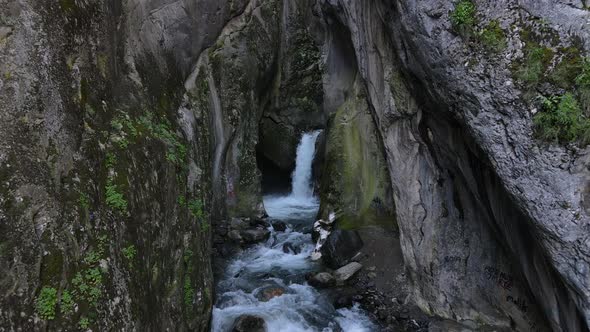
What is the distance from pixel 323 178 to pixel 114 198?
10.0 meters

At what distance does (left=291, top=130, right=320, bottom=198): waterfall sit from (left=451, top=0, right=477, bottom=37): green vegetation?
13.7 metres

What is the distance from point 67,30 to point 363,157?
33.5 feet

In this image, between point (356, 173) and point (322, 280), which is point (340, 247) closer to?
point (322, 280)

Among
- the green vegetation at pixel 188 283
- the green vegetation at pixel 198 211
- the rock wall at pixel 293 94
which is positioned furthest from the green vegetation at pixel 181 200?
the rock wall at pixel 293 94

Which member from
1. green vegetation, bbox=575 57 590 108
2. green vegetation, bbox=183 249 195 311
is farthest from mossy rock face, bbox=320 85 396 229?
green vegetation, bbox=575 57 590 108

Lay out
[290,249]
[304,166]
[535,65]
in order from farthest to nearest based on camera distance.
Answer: [304,166], [290,249], [535,65]

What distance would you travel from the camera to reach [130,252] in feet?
21.9

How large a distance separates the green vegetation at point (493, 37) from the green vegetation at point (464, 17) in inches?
8.7

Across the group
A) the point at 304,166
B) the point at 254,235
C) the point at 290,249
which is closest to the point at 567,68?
the point at 290,249

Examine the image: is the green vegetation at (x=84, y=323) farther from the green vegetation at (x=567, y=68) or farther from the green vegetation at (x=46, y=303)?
the green vegetation at (x=567, y=68)

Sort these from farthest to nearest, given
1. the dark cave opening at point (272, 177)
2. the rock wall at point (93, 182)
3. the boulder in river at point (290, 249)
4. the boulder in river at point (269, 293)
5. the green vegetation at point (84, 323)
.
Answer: the dark cave opening at point (272, 177) → the boulder in river at point (290, 249) → the boulder in river at point (269, 293) → the green vegetation at point (84, 323) → the rock wall at point (93, 182)

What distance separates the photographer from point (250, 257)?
13594 mm

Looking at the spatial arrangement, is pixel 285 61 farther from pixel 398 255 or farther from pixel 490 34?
pixel 490 34

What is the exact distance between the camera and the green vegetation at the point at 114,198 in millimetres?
6543
